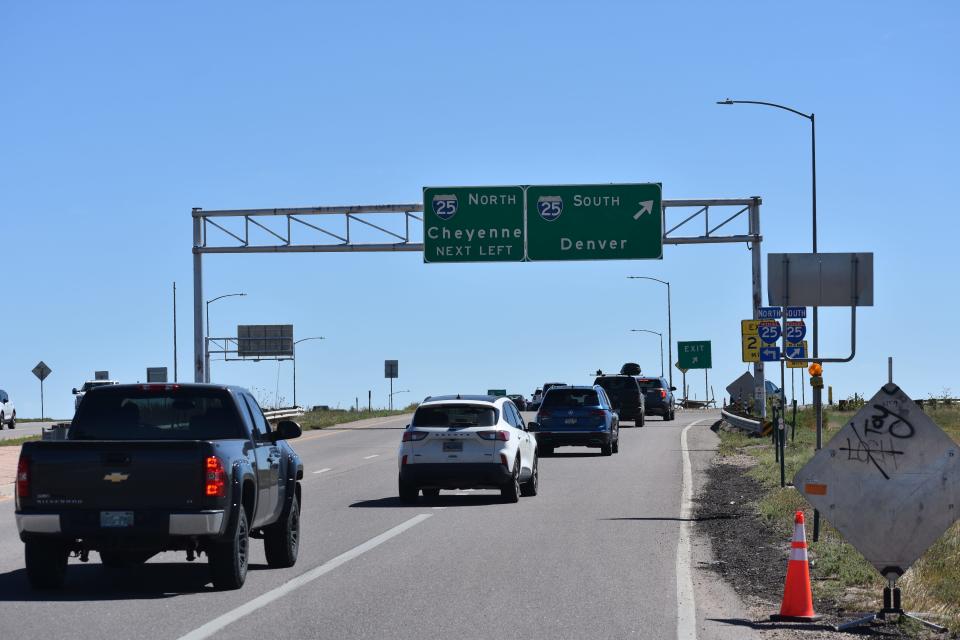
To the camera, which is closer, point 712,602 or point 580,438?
point 712,602

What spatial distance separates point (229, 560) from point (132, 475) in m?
1.14

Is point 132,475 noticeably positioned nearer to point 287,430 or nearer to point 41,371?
point 287,430

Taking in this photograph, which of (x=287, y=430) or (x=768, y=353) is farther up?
(x=768, y=353)

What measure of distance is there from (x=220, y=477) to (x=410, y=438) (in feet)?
34.3

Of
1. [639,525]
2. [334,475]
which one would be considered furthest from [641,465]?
[639,525]

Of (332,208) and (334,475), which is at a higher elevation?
(332,208)

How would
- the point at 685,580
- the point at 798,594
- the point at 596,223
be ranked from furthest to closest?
the point at 596,223
the point at 685,580
the point at 798,594

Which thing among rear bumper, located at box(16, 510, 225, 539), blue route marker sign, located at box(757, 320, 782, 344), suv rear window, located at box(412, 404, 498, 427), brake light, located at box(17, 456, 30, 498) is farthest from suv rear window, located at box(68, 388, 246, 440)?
blue route marker sign, located at box(757, 320, 782, 344)

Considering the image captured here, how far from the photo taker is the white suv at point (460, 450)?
22.5m

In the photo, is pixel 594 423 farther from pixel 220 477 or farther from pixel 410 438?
pixel 220 477

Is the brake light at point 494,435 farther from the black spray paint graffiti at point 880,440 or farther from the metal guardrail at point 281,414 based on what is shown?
the metal guardrail at point 281,414

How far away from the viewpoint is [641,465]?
3206 cm

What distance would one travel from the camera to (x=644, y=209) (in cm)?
4262

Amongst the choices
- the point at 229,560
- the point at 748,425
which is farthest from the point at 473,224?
the point at 229,560
